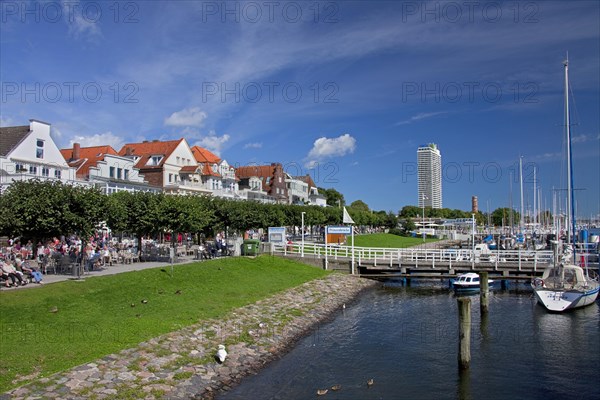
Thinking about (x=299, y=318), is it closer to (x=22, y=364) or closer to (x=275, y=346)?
(x=275, y=346)

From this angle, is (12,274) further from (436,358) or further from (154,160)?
(154,160)

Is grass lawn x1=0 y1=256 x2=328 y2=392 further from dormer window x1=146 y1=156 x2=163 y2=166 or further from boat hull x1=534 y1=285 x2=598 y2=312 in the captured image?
dormer window x1=146 y1=156 x2=163 y2=166

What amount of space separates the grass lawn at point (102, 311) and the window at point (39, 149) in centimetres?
2884

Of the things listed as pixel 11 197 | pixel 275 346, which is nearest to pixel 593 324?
pixel 275 346

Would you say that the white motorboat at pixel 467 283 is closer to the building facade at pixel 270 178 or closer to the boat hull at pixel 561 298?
the boat hull at pixel 561 298

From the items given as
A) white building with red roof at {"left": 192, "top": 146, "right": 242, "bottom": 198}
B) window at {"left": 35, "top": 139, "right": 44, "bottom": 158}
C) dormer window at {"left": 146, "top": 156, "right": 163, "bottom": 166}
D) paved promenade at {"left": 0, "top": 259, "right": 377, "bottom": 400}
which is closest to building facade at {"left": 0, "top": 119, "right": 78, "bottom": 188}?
window at {"left": 35, "top": 139, "right": 44, "bottom": 158}

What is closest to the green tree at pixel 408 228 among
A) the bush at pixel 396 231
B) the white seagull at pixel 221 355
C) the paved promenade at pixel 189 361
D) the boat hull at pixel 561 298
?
the bush at pixel 396 231

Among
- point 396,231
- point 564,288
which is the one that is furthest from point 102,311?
point 396,231

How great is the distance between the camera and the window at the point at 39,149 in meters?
55.8

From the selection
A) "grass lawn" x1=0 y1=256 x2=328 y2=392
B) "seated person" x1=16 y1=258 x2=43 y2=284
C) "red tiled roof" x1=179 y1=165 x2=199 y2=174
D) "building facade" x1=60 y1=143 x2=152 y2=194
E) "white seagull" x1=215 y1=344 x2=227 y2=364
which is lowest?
"white seagull" x1=215 y1=344 x2=227 y2=364

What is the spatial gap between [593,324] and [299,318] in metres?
18.2

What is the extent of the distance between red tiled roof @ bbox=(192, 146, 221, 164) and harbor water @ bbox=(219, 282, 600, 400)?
60.3 m

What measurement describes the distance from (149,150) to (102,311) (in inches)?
2405

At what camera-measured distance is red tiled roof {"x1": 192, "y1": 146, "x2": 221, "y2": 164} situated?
9144 centimetres
